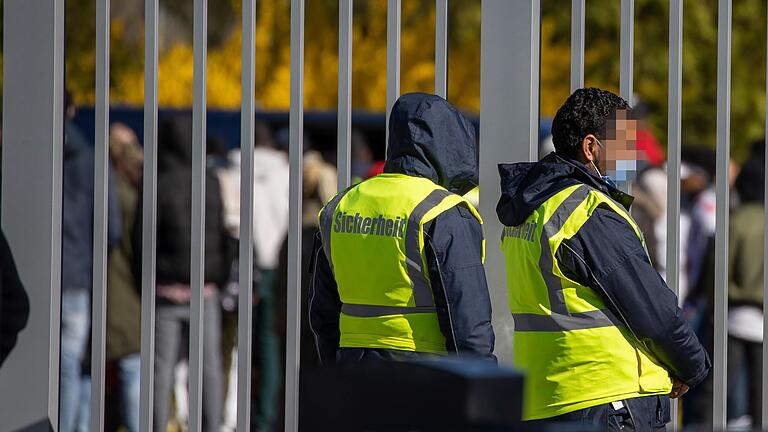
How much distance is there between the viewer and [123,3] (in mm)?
16484

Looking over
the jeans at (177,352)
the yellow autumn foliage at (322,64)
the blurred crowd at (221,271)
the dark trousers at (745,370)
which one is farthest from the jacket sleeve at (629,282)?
the yellow autumn foliage at (322,64)

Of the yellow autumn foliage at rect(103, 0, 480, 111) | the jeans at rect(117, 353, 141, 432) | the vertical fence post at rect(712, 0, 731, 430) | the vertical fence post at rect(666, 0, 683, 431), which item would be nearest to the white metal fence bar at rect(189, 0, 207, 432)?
the vertical fence post at rect(666, 0, 683, 431)

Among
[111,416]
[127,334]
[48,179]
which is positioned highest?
[48,179]

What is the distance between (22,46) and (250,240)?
103cm

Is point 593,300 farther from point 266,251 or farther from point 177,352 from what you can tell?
point 266,251

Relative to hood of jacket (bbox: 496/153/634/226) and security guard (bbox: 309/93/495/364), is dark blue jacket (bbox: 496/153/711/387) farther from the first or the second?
security guard (bbox: 309/93/495/364)

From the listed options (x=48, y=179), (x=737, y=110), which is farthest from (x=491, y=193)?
(x=737, y=110)

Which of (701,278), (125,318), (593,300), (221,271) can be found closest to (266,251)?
(221,271)

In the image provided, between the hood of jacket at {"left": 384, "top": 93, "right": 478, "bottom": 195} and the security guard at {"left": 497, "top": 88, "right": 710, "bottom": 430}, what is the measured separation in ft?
0.61

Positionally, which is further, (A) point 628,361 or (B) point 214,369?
(B) point 214,369

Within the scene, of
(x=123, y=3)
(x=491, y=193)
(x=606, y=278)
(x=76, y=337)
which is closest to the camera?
(x=606, y=278)

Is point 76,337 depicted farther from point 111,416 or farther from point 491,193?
point 491,193

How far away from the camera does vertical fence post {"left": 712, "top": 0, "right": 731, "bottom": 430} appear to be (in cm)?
323

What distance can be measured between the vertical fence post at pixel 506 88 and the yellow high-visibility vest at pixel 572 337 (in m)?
0.37
